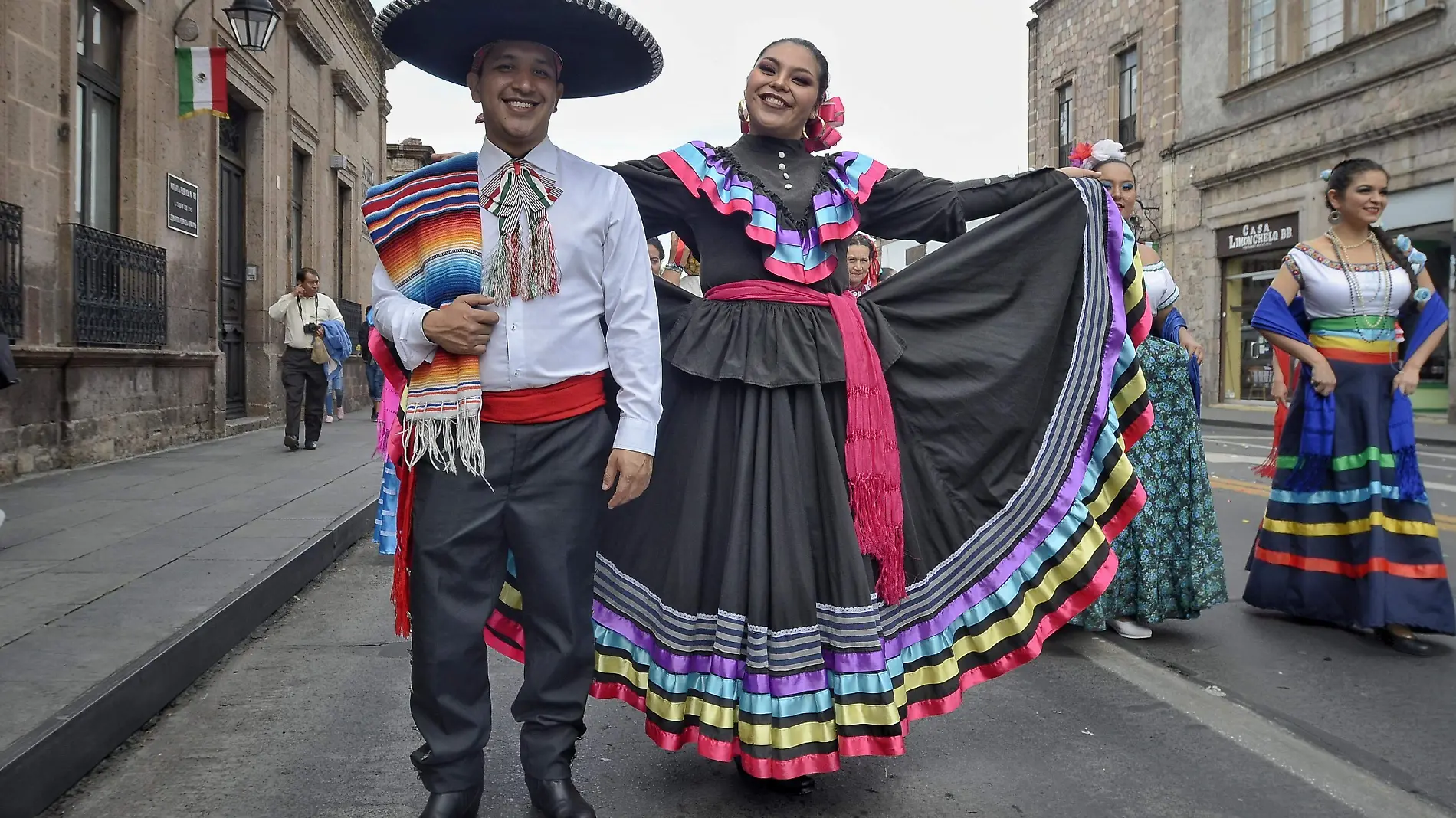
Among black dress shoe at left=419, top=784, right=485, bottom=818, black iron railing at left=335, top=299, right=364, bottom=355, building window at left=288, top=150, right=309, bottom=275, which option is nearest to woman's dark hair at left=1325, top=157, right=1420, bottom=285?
black dress shoe at left=419, top=784, right=485, bottom=818

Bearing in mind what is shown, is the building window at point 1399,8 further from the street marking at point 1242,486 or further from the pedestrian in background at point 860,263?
the pedestrian in background at point 860,263

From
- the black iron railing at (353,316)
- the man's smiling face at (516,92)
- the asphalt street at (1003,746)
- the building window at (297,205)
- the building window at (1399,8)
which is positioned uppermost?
the building window at (1399,8)

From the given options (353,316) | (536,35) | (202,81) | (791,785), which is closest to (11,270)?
(202,81)

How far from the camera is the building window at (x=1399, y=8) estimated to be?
15.9m

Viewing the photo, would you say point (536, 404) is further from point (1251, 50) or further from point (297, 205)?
point (1251, 50)

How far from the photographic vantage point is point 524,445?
252 centimetres

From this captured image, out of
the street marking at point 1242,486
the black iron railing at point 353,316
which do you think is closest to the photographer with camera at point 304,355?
the black iron railing at point 353,316

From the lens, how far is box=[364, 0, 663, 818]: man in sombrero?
8.17 feet

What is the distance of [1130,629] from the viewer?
439 centimetres

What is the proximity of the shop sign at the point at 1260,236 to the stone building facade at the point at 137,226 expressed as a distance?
16091 millimetres

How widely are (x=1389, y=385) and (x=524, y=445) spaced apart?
3.67 meters

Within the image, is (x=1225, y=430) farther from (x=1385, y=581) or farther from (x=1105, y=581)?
(x=1105, y=581)

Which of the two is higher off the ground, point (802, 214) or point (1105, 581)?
point (802, 214)

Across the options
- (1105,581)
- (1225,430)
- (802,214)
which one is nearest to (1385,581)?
(1105,581)
